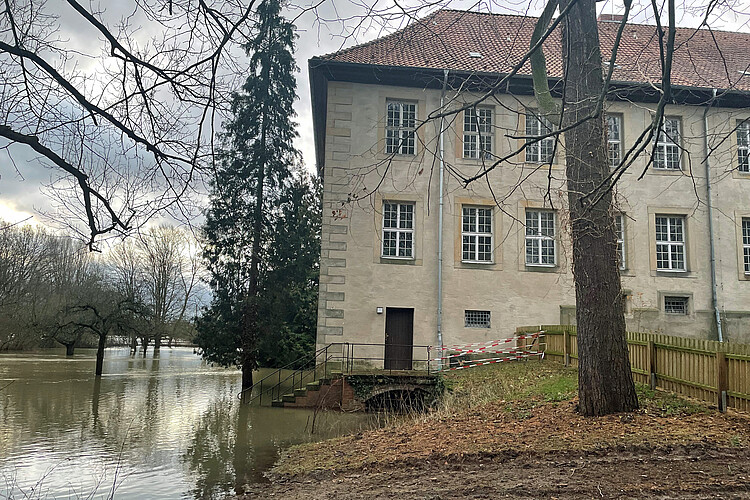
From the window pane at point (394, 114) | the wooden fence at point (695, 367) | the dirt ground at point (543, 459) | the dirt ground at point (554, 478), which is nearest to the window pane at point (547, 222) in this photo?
the window pane at point (394, 114)

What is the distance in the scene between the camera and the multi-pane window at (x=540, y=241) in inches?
812

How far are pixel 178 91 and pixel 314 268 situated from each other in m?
26.3

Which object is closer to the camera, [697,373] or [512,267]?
[697,373]

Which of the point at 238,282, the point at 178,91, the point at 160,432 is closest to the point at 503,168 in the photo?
the point at 238,282

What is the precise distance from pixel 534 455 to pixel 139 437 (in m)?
9.50

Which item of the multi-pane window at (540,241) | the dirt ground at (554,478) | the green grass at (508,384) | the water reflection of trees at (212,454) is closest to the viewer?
the dirt ground at (554,478)

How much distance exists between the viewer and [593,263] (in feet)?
30.1

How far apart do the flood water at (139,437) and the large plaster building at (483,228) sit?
186 inches

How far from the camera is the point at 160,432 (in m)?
14.3

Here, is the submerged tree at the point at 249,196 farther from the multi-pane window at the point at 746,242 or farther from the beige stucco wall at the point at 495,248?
the multi-pane window at the point at 746,242

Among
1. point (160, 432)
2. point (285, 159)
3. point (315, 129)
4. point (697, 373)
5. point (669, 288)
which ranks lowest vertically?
point (160, 432)

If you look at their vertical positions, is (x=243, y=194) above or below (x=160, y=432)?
above

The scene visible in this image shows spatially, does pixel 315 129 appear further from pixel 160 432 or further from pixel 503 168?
pixel 160 432

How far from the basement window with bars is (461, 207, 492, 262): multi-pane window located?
68.2 inches
